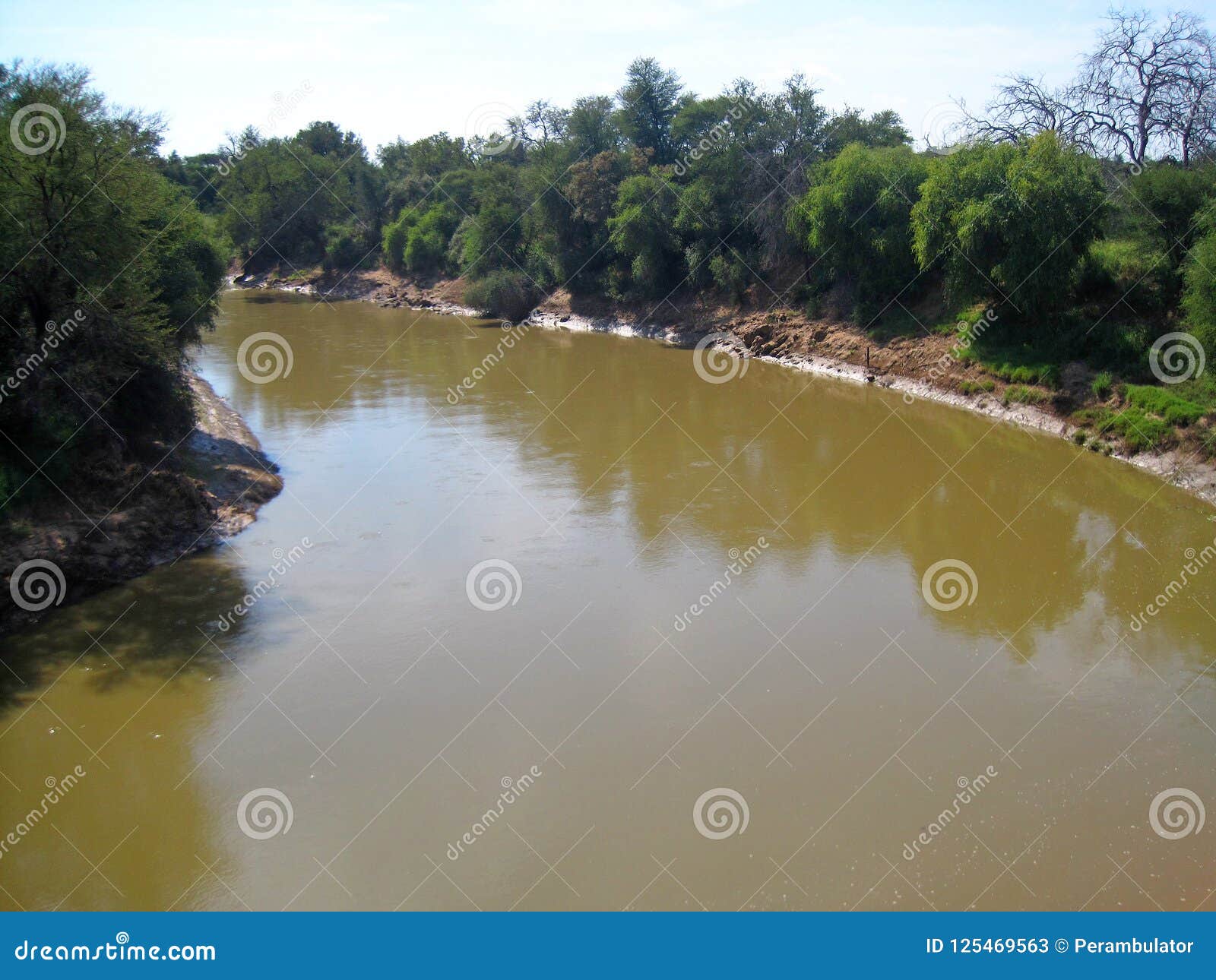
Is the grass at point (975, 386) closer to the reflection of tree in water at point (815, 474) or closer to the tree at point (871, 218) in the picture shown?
the reflection of tree in water at point (815, 474)

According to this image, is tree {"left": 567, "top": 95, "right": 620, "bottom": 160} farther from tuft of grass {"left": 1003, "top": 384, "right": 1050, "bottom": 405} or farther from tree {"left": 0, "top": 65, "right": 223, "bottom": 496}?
tree {"left": 0, "top": 65, "right": 223, "bottom": 496}

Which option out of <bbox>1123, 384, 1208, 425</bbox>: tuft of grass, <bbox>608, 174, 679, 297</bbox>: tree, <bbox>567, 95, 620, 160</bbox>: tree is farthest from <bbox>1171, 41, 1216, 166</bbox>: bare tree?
<bbox>567, 95, 620, 160</bbox>: tree

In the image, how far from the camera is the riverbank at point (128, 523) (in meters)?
12.1

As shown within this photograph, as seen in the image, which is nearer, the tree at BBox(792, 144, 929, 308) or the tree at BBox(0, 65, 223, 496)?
the tree at BBox(0, 65, 223, 496)

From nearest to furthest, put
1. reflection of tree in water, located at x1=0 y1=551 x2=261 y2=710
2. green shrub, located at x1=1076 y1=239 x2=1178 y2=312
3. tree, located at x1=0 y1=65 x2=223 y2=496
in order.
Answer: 1. reflection of tree in water, located at x1=0 y1=551 x2=261 y2=710
2. tree, located at x1=0 y1=65 x2=223 y2=496
3. green shrub, located at x1=1076 y1=239 x2=1178 y2=312

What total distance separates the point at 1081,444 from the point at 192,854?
58.3 feet

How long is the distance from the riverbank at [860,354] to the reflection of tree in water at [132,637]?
15979 mm

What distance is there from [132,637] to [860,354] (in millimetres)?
21274

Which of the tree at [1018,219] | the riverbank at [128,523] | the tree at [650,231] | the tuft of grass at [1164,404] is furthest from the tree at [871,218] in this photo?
the riverbank at [128,523]

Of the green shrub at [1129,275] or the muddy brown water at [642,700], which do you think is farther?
the green shrub at [1129,275]

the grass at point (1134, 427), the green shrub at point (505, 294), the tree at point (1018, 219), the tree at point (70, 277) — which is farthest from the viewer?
the green shrub at point (505, 294)

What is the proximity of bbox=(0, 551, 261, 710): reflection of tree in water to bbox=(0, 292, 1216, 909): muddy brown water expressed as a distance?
5 centimetres

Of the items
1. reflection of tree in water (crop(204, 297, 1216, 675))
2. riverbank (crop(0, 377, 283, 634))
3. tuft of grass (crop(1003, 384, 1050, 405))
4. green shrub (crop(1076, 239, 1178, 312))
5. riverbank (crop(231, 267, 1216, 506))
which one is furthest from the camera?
tuft of grass (crop(1003, 384, 1050, 405))

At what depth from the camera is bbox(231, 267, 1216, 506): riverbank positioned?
719 inches
